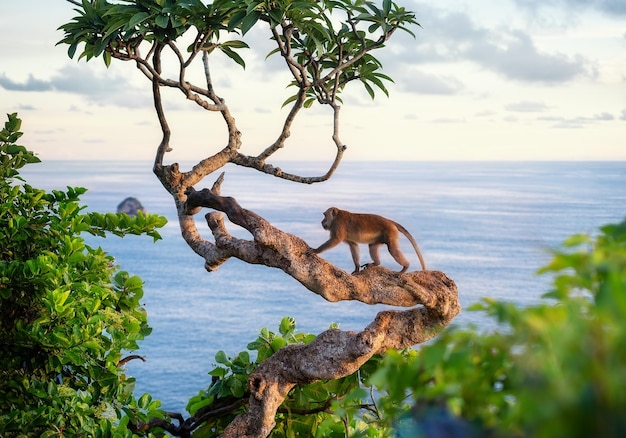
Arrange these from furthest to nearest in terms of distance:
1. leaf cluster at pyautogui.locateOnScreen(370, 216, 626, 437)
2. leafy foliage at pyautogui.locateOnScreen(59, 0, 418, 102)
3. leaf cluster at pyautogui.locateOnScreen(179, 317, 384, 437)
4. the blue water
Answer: the blue water → leaf cluster at pyautogui.locateOnScreen(179, 317, 384, 437) → leafy foliage at pyautogui.locateOnScreen(59, 0, 418, 102) → leaf cluster at pyautogui.locateOnScreen(370, 216, 626, 437)

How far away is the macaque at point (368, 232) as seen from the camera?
3.02m

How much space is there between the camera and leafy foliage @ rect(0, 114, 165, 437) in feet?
9.39

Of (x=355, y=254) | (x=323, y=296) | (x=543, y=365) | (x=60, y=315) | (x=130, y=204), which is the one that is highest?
(x=543, y=365)

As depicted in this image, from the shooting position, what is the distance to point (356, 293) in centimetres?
288

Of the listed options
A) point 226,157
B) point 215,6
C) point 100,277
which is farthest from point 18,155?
point 215,6

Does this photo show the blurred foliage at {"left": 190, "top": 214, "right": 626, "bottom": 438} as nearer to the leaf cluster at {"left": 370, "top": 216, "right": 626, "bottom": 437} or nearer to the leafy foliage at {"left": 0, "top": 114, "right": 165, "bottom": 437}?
the leaf cluster at {"left": 370, "top": 216, "right": 626, "bottom": 437}

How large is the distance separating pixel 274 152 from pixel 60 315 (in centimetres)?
108

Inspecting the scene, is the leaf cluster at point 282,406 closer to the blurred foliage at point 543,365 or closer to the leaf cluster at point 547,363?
the blurred foliage at point 543,365

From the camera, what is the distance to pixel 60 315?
2807 millimetres

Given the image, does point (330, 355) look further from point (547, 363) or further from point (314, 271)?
point (547, 363)

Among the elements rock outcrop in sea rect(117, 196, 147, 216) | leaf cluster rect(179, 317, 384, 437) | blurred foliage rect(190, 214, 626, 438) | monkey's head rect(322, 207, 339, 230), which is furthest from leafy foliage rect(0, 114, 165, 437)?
rock outcrop in sea rect(117, 196, 147, 216)

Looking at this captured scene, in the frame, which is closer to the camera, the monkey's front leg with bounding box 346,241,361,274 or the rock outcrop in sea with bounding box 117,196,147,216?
the monkey's front leg with bounding box 346,241,361,274

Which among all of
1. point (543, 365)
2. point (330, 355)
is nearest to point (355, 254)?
point (330, 355)

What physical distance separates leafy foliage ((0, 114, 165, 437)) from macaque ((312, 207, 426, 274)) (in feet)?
2.57
